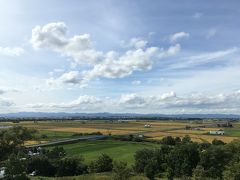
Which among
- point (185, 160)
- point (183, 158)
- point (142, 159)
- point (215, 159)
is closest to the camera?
point (215, 159)

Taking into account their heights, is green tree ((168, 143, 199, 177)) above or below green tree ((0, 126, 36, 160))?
below

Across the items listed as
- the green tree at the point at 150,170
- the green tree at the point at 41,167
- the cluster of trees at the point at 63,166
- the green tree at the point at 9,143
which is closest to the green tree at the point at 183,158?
the green tree at the point at 150,170

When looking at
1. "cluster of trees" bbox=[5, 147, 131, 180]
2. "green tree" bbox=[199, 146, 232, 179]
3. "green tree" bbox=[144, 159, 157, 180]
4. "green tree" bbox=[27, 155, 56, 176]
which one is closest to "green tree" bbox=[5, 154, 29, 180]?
"cluster of trees" bbox=[5, 147, 131, 180]

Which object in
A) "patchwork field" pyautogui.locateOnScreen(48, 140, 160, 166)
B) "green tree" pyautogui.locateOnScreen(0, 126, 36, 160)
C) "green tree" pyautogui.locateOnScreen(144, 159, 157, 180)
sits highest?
"green tree" pyautogui.locateOnScreen(0, 126, 36, 160)

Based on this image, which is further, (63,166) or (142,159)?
(142,159)

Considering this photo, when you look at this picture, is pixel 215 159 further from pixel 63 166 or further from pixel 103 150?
pixel 103 150

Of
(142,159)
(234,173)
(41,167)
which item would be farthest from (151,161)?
(41,167)

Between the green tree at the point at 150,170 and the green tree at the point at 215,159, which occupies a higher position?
the green tree at the point at 215,159

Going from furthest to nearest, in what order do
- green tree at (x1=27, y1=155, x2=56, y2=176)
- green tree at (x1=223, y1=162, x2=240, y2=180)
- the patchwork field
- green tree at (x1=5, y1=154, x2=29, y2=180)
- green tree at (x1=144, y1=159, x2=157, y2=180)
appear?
the patchwork field → green tree at (x1=27, y1=155, x2=56, y2=176) → green tree at (x1=144, y1=159, x2=157, y2=180) → green tree at (x1=5, y1=154, x2=29, y2=180) → green tree at (x1=223, y1=162, x2=240, y2=180)

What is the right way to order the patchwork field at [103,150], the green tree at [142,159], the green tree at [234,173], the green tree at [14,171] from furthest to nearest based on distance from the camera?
the patchwork field at [103,150]
the green tree at [142,159]
the green tree at [14,171]
the green tree at [234,173]

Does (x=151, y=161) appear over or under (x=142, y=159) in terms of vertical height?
under

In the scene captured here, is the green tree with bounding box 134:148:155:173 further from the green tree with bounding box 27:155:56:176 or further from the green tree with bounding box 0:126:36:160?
the green tree with bounding box 0:126:36:160

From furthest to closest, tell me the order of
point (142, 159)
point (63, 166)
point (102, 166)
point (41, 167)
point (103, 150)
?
point (103, 150) < point (142, 159) < point (41, 167) < point (63, 166) < point (102, 166)

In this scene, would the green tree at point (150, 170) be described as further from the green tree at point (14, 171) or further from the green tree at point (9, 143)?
the green tree at point (9, 143)
